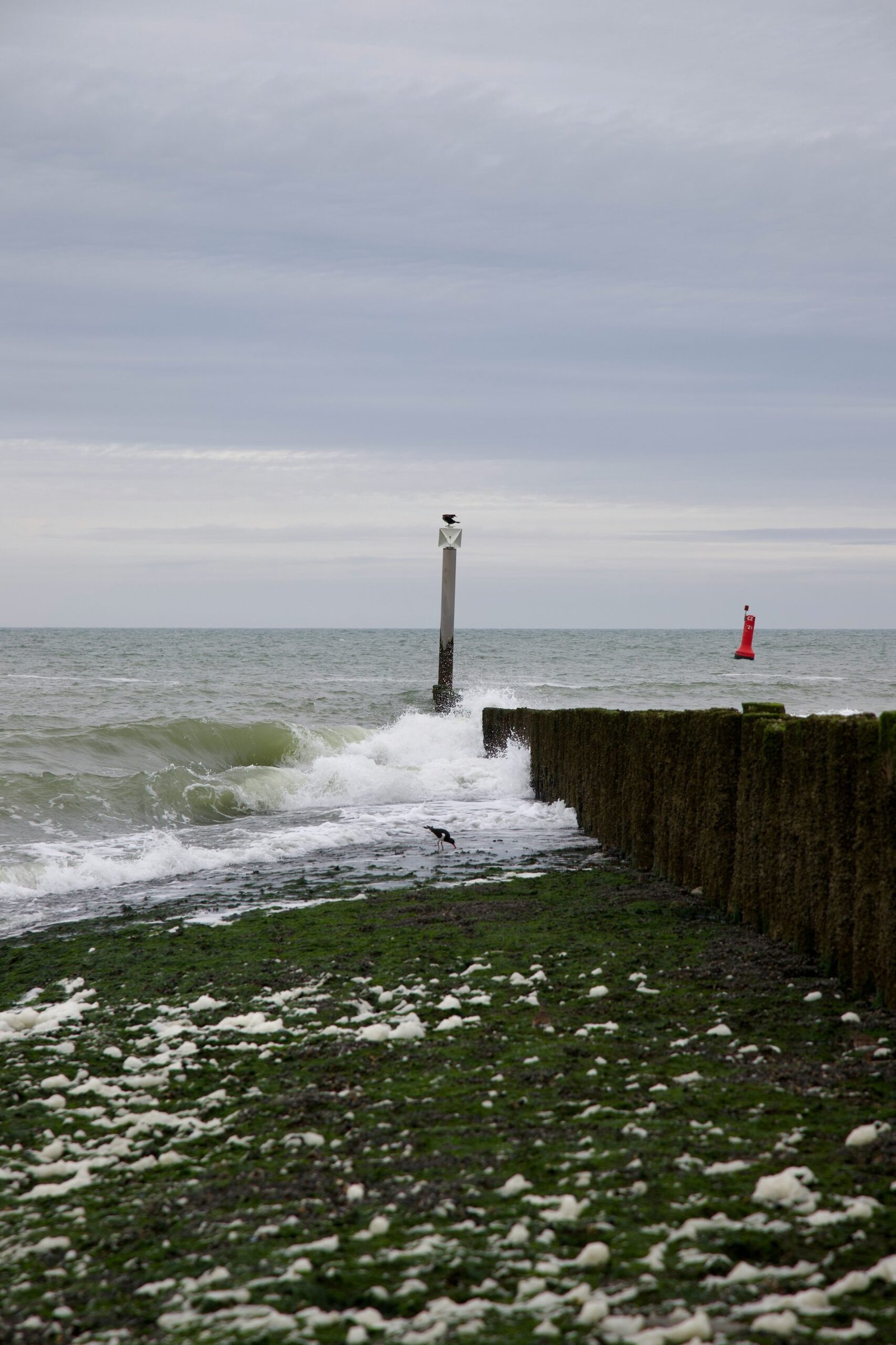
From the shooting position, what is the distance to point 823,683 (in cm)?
4197

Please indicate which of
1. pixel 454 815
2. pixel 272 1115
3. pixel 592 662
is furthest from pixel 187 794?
pixel 592 662

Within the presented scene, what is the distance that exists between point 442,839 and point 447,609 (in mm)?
12905

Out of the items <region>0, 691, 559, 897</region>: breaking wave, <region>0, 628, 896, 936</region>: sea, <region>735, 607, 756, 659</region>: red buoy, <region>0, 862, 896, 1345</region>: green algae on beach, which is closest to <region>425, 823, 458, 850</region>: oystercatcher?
<region>0, 628, 896, 936</region>: sea

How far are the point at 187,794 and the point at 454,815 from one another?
13.3 ft

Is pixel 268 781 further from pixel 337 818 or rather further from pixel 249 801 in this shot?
pixel 337 818

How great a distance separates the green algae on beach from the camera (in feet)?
9.62

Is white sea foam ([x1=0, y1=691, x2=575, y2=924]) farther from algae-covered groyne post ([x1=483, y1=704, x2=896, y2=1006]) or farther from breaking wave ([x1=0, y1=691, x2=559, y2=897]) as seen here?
algae-covered groyne post ([x1=483, y1=704, x2=896, y2=1006])

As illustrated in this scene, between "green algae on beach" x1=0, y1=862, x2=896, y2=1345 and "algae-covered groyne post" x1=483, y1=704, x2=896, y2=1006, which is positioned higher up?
"algae-covered groyne post" x1=483, y1=704, x2=896, y2=1006

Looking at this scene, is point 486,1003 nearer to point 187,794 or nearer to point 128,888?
point 128,888

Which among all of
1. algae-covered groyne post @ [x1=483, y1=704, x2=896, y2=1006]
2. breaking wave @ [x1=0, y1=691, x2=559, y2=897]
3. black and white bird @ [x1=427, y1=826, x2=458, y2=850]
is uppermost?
algae-covered groyne post @ [x1=483, y1=704, x2=896, y2=1006]

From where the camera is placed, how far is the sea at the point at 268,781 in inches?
378

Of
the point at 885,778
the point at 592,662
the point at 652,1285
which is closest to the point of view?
the point at 652,1285

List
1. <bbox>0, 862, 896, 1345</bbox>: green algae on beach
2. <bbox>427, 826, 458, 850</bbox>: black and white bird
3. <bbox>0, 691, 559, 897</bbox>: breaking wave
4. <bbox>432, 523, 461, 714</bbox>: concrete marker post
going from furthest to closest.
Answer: <bbox>432, 523, 461, 714</bbox>: concrete marker post
<bbox>0, 691, 559, 897</bbox>: breaking wave
<bbox>427, 826, 458, 850</bbox>: black and white bird
<bbox>0, 862, 896, 1345</bbox>: green algae on beach

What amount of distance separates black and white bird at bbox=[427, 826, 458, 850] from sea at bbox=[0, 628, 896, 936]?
5.0 inches
